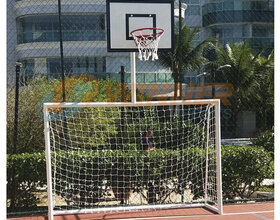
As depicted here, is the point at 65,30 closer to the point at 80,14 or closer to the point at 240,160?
the point at 80,14

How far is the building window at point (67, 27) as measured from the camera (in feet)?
70.4

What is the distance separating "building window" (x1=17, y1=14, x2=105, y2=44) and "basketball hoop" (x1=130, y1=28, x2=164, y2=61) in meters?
14.1

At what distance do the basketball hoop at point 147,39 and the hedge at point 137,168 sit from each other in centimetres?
202

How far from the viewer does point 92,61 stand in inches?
842

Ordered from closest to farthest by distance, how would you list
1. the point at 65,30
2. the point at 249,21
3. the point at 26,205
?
the point at 26,205
the point at 65,30
the point at 249,21

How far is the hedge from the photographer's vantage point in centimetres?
745

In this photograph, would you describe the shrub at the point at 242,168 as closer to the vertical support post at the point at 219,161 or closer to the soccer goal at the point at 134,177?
the soccer goal at the point at 134,177

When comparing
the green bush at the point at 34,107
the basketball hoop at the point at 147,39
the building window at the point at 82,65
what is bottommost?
the green bush at the point at 34,107

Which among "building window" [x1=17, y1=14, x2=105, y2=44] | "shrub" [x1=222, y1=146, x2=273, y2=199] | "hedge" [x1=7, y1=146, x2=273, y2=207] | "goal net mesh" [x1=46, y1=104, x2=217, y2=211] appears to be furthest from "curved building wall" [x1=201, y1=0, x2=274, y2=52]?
"goal net mesh" [x1=46, y1=104, x2=217, y2=211]

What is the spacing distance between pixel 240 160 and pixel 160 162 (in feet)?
5.27

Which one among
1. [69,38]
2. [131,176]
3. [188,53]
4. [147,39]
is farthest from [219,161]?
[69,38]

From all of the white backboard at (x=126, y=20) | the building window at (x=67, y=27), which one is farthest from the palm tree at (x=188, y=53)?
the white backboard at (x=126, y=20)

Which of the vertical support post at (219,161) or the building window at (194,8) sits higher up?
the building window at (194,8)
